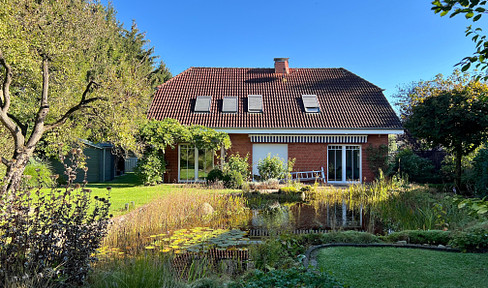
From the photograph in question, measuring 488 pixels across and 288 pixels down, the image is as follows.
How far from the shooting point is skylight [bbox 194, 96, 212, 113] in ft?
62.0

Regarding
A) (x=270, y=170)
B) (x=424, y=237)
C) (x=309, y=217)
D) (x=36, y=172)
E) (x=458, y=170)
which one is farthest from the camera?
(x=270, y=170)

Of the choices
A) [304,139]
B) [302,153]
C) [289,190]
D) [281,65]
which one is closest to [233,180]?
[289,190]

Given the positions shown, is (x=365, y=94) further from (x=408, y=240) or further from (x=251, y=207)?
(x=408, y=240)

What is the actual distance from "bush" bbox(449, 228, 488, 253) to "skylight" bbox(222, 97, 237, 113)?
1457 centimetres

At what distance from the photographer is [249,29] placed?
16109 millimetres

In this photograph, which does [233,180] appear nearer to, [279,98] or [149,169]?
[149,169]

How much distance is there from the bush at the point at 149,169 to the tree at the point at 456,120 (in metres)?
12.1

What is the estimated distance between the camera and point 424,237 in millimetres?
5875

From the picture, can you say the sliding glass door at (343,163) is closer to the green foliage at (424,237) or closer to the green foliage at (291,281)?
the green foliage at (424,237)

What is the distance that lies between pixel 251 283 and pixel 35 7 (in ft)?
31.4

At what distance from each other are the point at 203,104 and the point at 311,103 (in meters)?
6.35

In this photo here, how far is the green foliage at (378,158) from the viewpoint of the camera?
1769 centimetres

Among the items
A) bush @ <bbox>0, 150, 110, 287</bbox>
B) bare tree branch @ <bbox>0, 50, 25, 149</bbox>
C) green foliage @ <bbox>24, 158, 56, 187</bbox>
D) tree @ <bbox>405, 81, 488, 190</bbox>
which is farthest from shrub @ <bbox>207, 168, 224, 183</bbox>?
bush @ <bbox>0, 150, 110, 287</bbox>

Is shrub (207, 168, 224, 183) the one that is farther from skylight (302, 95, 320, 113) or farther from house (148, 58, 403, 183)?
skylight (302, 95, 320, 113)
